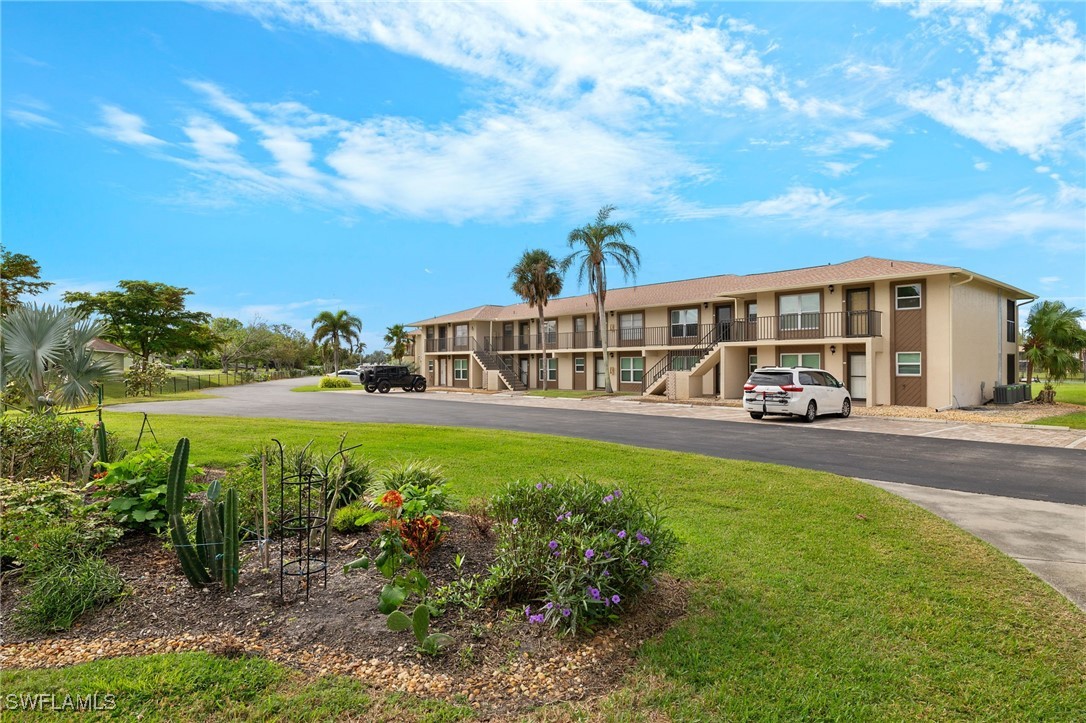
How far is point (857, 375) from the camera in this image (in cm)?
2412

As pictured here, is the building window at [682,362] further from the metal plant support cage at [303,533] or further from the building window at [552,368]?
the metal plant support cage at [303,533]

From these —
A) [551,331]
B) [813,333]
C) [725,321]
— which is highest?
[551,331]

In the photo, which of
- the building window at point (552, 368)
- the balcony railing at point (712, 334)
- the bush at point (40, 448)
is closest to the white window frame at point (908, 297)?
the balcony railing at point (712, 334)

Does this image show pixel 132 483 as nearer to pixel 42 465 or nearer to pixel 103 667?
pixel 103 667

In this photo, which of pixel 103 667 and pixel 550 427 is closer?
pixel 103 667

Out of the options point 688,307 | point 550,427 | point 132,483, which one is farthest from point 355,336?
point 132,483

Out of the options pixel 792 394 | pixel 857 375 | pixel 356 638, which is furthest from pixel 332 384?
pixel 356 638

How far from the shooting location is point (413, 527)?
4094 millimetres

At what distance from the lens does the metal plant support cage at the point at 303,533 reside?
3865 millimetres

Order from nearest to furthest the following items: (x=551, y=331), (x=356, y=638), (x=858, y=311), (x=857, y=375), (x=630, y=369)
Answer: (x=356, y=638), (x=858, y=311), (x=857, y=375), (x=630, y=369), (x=551, y=331)

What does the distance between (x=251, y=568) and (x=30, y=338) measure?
184 inches

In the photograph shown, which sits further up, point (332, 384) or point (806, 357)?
point (806, 357)

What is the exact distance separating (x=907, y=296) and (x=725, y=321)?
9050mm

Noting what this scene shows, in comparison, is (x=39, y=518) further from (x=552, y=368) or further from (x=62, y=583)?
(x=552, y=368)
